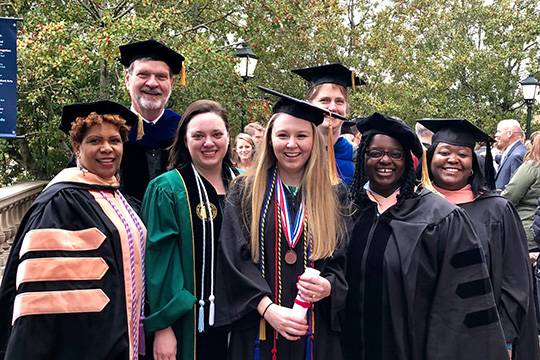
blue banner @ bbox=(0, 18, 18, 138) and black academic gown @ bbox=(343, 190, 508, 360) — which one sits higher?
blue banner @ bbox=(0, 18, 18, 138)

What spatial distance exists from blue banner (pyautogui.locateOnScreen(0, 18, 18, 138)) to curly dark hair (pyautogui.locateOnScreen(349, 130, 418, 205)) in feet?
11.3

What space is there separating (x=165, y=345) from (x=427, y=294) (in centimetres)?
148

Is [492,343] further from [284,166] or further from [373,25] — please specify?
[373,25]

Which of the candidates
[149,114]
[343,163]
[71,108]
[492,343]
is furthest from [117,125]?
[492,343]

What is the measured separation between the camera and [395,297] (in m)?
2.50

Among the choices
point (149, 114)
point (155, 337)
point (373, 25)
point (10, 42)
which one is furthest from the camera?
point (373, 25)

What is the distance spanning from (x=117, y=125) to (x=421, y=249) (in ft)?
6.07

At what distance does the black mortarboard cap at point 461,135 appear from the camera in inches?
123

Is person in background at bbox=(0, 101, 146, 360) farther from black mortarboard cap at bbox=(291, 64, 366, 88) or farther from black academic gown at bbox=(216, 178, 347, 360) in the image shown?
black mortarboard cap at bbox=(291, 64, 366, 88)

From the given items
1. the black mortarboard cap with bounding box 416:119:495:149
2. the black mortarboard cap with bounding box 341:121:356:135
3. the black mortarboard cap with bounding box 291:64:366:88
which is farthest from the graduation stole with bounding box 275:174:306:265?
the black mortarboard cap with bounding box 341:121:356:135

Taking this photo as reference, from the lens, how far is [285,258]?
2.53 metres

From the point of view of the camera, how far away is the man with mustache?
3.26 metres

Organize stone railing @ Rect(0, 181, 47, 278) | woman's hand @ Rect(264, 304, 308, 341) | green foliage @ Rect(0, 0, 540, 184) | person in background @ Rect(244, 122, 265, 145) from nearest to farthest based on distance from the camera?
woman's hand @ Rect(264, 304, 308, 341) < stone railing @ Rect(0, 181, 47, 278) < person in background @ Rect(244, 122, 265, 145) < green foliage @ Rect(0, 0, 540, 184)

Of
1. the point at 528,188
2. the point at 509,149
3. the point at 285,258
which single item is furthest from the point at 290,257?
the point at 509,149
